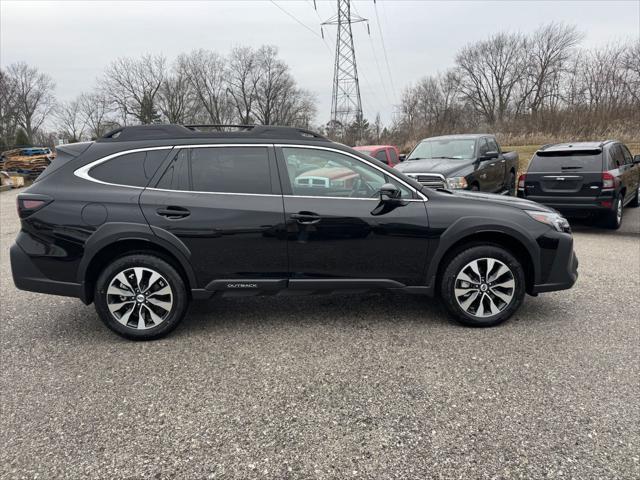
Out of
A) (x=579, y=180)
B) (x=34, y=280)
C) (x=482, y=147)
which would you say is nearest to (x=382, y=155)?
(x=482, y=147)

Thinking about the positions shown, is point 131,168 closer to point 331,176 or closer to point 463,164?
point 331,176

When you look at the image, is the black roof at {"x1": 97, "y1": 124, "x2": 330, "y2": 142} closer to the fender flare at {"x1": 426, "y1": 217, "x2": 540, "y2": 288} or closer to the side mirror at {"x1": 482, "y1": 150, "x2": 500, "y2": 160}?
the fender flare at {"x1": 426, "y1": 217, "x2": 540, "y2": 288}

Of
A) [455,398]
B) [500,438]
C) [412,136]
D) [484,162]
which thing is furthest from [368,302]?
[412,136]

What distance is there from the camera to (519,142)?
79.8ft

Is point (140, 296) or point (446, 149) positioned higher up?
point (446, 149)

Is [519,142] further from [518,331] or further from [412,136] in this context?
[518,331]

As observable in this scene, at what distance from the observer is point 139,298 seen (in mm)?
3855

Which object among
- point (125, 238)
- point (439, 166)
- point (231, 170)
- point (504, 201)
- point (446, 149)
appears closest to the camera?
point (125, 238)

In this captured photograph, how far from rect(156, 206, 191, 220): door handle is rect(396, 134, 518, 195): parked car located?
558 centimetres

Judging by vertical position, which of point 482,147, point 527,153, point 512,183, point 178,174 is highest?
point 527,153

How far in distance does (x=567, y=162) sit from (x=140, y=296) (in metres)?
8.13

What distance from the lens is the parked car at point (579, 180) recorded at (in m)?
8.34

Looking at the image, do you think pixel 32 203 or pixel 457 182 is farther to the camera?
pixel 457 182

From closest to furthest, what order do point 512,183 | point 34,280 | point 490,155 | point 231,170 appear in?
point 34,280 → point 231,170 → point 490,155 → point 512,183
